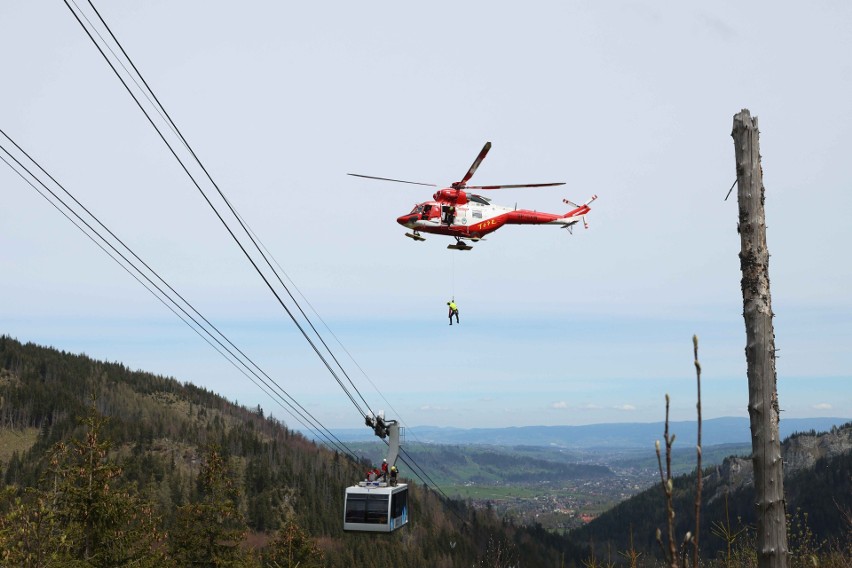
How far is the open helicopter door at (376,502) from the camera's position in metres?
29.5

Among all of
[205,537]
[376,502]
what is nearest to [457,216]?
[376,502]

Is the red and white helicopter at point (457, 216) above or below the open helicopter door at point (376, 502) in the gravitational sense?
above

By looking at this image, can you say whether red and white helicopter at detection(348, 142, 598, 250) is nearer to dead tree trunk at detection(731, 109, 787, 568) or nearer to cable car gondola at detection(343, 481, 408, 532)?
cable car gondola at detection(343, 481, 408, 532)

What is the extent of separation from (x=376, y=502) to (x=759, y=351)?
81.5ft

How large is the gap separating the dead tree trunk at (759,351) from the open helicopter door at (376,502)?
76.8 feet

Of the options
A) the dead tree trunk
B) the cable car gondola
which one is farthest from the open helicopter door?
the dead tree trunk

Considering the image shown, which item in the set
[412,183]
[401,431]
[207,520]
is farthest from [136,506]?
[412,183]

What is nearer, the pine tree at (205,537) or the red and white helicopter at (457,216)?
the red and white helicopter at (457,216)

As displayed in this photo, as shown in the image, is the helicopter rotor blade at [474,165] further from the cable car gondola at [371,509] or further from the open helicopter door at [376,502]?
the cable car gondola at [371,509]

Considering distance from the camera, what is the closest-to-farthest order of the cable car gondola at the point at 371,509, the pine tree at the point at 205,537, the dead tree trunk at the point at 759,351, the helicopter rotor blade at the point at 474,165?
the dead tree trunk at the point at 759,351
the helicopter rotor blade at the point at 474,165
the cable car gondola at the point at 371,509
the pine tree at the point at 205,537

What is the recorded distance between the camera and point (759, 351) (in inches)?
276

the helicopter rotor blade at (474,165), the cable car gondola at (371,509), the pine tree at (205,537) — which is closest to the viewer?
the helicopter rotor blade at (474,165)

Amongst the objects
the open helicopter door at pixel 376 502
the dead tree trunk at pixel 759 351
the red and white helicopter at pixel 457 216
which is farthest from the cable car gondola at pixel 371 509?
the dead tree trunk at pixel 759 351

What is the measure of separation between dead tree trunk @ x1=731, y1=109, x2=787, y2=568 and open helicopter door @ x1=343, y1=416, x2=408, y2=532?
76.8 ft
